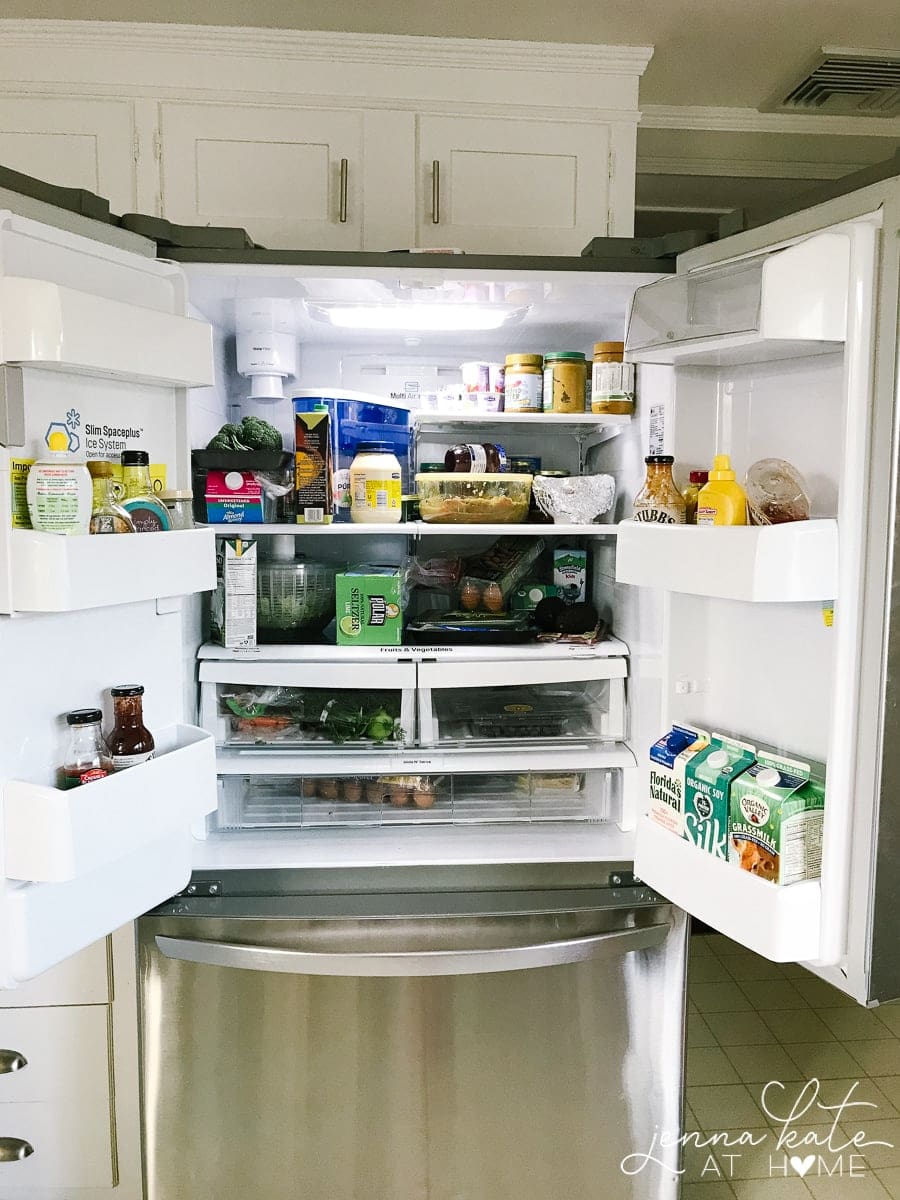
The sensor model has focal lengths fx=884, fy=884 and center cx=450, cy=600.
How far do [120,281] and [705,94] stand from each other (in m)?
1.52

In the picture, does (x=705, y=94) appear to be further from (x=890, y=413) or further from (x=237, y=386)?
(x=890, y=413)

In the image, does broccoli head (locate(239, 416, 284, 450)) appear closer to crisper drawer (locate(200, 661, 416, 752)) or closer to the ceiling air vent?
crisper drawer (locate(200, 661, 416, 752))

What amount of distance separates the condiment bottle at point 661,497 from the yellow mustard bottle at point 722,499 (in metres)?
0.09

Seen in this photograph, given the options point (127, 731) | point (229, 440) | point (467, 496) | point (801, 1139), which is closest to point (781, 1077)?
point (801, 1139)

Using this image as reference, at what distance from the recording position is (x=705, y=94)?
2.04m

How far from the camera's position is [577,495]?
5.31 ft

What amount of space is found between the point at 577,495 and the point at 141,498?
0.79m

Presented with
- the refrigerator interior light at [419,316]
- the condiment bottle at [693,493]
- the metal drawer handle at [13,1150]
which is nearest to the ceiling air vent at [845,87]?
the refrigerator interior light at [419,316]

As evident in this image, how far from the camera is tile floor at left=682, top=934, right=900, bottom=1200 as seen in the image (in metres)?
1.78

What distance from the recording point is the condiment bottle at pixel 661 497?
→ 3.97 ft

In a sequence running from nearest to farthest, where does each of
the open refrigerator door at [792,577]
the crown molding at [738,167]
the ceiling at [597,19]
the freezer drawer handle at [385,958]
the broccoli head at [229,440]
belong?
1. the open refrigerator door at [792,577]
2. the freezer drawer handle at [385,958]
3. the broccoli head at [229,440]
4. the ceiling at [597,19]
5. the crown molding at [738,167]

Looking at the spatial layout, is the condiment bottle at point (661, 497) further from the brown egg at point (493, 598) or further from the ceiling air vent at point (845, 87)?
the ceiling air vent at point (845, 87)

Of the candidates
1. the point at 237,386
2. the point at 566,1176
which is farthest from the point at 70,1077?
the point at 237,386

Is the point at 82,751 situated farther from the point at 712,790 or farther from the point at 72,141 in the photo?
the point at 72,141
